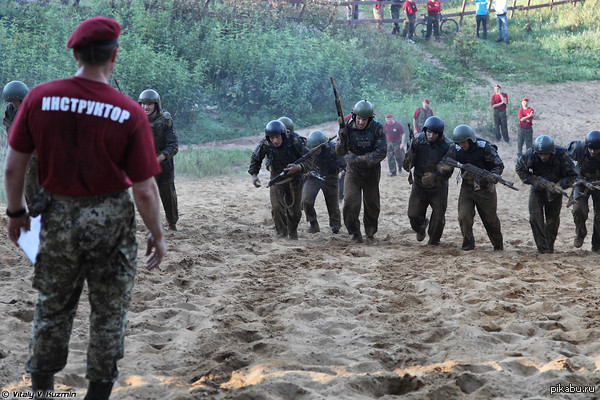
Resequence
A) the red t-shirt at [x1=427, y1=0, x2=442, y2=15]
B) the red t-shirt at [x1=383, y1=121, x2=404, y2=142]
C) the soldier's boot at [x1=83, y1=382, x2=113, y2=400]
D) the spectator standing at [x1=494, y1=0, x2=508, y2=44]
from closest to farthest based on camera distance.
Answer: the soldier's boot at [x1=83, y1=382, x2=113, y2=400] → the red t-shirt at [x1=383, y1=121, x2=404, y2=142] → the spectator standing at [x1=494, y1=0, x2=508, y2=44] → the red t-shirt at [x1=427, y1=0, x2=442, y2=15]

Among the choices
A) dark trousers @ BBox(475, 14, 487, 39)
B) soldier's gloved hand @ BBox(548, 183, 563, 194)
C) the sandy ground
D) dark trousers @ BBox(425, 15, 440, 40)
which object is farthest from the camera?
dark trousers @ BBox(425, 15, 440, 40)

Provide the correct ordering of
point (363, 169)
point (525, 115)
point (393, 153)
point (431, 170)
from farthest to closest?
1. point (525, 115)
2. point (393, 153)
3. point (363, 169)
4. point (431, 170)

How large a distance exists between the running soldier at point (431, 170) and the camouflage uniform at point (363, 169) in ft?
1.58

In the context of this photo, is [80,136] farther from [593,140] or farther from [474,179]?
[593,140]

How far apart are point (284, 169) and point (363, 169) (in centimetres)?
118

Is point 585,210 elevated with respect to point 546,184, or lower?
lower

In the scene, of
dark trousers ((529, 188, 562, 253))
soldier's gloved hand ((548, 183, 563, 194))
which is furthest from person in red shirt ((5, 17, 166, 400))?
dark trousers ((529, 188, 562, 253))

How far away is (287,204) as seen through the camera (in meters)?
10.1

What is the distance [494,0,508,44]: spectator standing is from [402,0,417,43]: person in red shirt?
10.8 feet

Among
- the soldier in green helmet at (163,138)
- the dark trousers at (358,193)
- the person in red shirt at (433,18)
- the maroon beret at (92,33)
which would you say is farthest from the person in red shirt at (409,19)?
the maroon beret at (92,33)

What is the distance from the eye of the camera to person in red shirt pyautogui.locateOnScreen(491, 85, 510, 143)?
1880 centimetres

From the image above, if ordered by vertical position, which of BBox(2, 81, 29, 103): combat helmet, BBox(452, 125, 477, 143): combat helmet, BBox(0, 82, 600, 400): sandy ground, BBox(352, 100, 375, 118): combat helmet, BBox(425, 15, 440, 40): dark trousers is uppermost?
BBox(425, 15, 440, 40): dark trousers

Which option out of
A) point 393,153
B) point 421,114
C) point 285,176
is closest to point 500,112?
point 421,114

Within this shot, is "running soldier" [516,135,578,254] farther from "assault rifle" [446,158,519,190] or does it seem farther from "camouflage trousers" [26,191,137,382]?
"camouflage trousers" [26,191,137,382]
